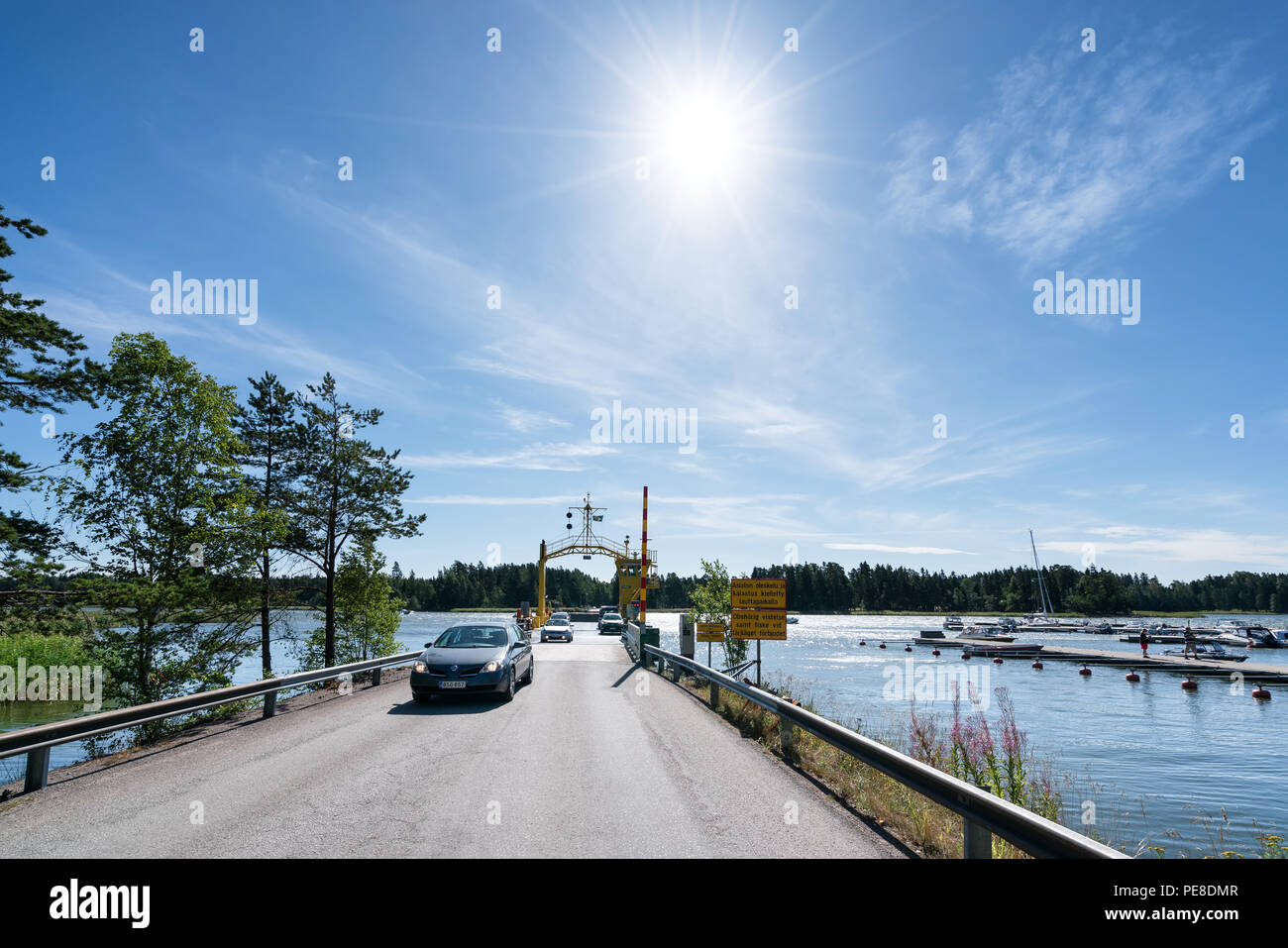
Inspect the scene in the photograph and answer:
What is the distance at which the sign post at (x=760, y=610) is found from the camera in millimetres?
16797

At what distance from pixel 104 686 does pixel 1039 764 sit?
75.1ft

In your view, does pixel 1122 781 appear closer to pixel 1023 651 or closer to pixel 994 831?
pixel 994 831

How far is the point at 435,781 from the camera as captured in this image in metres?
7.21

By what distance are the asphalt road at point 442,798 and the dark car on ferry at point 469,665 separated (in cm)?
146

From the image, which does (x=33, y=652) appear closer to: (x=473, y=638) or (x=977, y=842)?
(x=473, y=638)

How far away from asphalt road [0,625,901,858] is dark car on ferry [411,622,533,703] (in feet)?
4.80

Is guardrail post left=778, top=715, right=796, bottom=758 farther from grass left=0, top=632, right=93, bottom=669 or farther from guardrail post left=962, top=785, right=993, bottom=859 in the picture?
grass left=0, top=632, right=93, bottom=669

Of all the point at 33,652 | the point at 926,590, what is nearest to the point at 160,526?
the point at 33,652

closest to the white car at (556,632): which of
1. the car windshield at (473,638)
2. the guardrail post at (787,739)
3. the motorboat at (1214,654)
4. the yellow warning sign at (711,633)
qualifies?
the yellow warning sign at (711,633)

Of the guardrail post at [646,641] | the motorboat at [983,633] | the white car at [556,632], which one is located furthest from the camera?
the motorboat at [983,633]

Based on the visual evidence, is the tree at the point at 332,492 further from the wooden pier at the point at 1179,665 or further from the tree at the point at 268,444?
the wooden pier at the point at 1179,665
